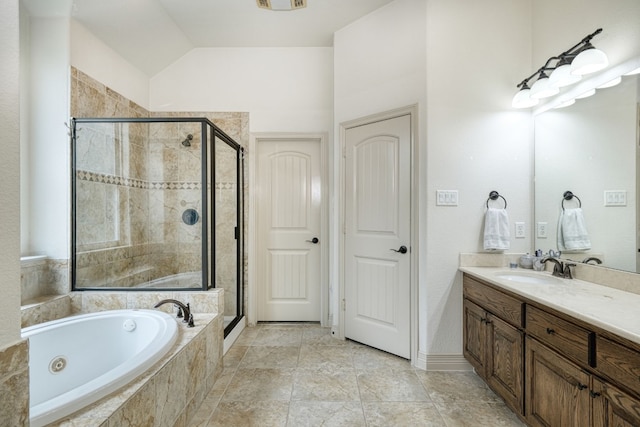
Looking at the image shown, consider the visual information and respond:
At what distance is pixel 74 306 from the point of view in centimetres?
202

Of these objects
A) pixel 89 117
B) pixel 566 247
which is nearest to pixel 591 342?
pixel 566 247

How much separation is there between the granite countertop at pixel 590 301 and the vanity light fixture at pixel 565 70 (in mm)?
1190

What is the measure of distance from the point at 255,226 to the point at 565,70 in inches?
105

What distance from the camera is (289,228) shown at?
3129 mm

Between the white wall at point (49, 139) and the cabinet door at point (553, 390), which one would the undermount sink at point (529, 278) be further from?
the white wall at point (49, 139)

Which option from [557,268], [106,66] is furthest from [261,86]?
[557,268]

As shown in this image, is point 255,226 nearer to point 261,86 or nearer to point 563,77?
point 261,86

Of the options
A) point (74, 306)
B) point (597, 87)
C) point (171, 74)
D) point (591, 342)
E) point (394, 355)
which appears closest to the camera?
point (591, 342)

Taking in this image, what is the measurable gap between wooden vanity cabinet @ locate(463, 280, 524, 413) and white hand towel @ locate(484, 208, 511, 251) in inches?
13.1

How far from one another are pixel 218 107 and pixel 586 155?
3052 millimetres

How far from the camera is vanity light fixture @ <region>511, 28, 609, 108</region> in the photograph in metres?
1.61

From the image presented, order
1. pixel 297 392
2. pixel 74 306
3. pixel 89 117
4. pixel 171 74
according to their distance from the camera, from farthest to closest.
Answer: pixel 171 74 < pixel 89 117 < pixel 74 306 < pixel 297 392

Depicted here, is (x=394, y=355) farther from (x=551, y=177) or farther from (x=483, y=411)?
(x=551, y=177)

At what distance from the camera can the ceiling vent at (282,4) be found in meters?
2.32
